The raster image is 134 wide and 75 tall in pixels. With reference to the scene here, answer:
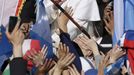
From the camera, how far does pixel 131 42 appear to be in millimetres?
6102

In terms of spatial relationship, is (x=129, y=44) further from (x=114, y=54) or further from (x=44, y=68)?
(x=44, y=68)

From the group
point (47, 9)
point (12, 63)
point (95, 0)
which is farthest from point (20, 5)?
point (12, 63)

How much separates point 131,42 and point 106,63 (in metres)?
1.17

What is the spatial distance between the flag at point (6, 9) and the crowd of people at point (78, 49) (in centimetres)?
68

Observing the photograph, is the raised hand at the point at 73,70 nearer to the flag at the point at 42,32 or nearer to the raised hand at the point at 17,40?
the raised hand at the point at 17,40

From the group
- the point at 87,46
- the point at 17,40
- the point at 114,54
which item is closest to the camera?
the point at 114,54

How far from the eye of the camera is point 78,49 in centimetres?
594

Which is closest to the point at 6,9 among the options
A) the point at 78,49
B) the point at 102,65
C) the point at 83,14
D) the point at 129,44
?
the point at 83,14

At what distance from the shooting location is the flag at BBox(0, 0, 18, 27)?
7755mm

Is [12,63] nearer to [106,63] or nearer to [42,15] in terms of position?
[106,63]

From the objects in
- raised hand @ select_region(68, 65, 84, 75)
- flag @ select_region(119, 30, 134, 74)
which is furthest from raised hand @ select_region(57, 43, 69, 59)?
flag @ select_region(119, 30, 134, 74)

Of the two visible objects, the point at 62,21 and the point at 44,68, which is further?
the point at 62,21

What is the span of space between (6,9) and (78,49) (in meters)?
2.29

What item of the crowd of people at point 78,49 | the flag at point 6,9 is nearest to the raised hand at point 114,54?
the crowd of people at point 78,49
